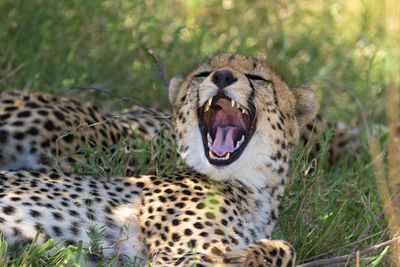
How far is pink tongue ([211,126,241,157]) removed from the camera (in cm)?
304

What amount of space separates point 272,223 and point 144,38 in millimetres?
2510

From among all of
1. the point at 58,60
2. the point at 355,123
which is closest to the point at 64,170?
the point at 58,60

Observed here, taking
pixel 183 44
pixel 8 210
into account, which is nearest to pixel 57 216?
pixel 8 210

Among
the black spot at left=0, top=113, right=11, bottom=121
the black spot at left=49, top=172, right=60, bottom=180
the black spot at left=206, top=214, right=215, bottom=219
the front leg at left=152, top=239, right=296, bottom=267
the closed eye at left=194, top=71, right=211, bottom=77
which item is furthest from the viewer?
the black spot at left=0, top=113, right=11, bottom=121

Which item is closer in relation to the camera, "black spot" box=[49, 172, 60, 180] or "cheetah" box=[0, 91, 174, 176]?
"black spot" box=[49, 172, 60, 180]

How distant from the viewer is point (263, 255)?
2.63 m

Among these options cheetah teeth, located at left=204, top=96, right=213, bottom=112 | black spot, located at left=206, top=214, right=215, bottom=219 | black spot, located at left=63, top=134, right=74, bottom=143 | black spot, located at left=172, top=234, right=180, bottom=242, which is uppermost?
cheetah teeth, located at left=204, top=96, right=213, bottom=112

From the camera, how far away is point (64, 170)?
360 cm

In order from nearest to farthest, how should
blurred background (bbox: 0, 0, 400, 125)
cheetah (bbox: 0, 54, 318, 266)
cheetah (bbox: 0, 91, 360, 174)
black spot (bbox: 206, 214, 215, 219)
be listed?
cheetah (bbox: 0, 54, 318, 266), black spot (bbox: 206, 214, 215, 219), cheetah (bbox: 0, 91, 360, 174), blurred background (bbox: 0, 0, 400, 125)

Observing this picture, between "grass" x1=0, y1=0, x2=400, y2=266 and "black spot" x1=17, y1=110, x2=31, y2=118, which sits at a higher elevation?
"grass" x1=0, y1=0, x2=400, y2=266

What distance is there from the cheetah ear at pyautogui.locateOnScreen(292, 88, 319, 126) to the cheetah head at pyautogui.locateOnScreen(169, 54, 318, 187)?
0.10 meters

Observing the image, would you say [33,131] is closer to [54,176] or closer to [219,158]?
[54,176]

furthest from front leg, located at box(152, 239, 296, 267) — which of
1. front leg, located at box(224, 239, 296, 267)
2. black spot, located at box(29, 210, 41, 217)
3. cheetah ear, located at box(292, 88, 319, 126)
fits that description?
cheetah ear, located at box(292, 88, 319, 126)

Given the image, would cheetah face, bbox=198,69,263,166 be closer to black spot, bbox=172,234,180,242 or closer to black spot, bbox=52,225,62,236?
black spot, bbox=172,234,180,242
